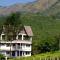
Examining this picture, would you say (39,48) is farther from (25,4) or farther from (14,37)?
(25,4)

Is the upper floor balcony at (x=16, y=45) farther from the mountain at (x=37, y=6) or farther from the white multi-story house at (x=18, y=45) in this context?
the mountain at (x=37, y=6)

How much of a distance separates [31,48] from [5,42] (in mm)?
2455

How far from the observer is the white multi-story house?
31.2 meters

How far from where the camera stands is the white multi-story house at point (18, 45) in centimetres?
3120

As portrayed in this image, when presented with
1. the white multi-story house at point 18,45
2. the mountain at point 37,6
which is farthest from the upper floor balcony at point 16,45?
the mountain at point 37,6

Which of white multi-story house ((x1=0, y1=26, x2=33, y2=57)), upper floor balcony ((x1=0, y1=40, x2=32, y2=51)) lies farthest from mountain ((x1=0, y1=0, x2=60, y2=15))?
upper floor balcony ((x1=0, y1=40, x2=32, y2=51))

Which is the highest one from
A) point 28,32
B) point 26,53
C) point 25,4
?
point 25,4

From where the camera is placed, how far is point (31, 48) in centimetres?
3159

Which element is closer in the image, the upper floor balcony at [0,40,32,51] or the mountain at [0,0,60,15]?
the upper floor balcony at [0,40,32,51]

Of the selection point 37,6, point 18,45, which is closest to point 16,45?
point 18,45

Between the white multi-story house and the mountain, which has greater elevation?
the mountain

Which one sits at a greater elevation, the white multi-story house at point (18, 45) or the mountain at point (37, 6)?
the mountain at point (37, 6)

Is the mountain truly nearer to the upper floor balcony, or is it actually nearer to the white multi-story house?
the white multi-story house

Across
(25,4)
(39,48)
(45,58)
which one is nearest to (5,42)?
(39,48)
